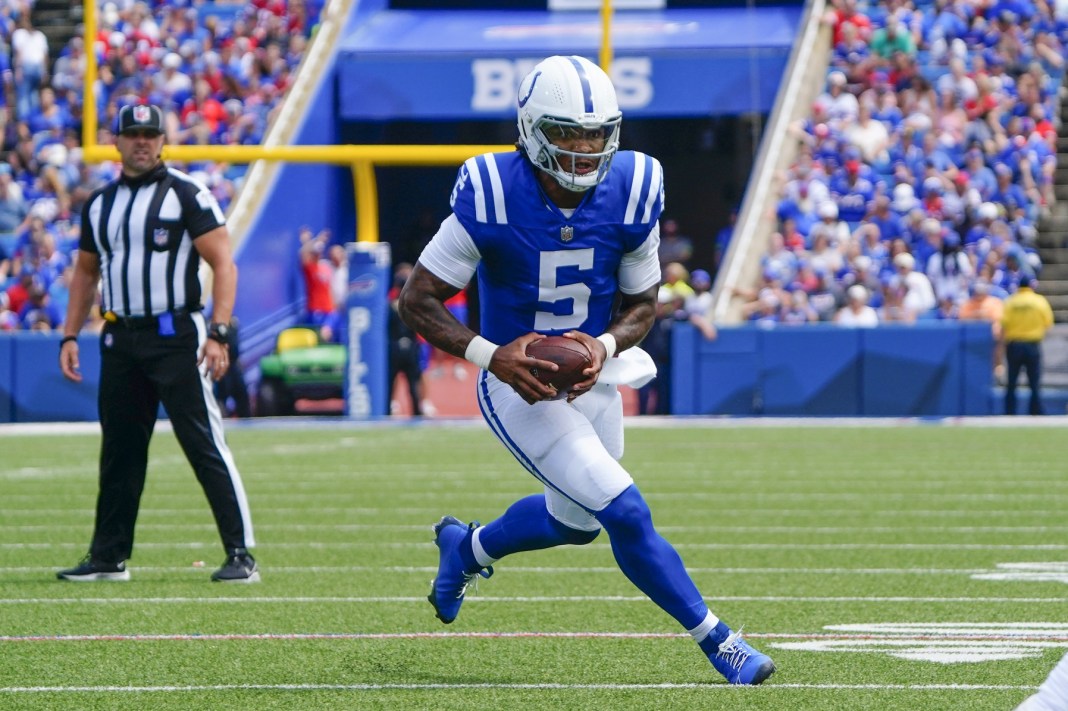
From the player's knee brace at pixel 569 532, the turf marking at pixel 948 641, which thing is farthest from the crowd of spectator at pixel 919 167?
the player's knee brace at pixel 569 532

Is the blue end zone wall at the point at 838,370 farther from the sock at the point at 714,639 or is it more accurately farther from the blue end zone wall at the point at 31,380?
the sock at the point at 714,639

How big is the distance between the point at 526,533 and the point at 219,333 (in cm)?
193

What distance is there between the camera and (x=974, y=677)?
484cm

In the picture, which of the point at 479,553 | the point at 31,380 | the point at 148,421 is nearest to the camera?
→ the point at 479,553

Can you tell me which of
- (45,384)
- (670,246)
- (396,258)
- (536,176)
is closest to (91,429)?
(45,384)

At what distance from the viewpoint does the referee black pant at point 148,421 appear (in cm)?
684

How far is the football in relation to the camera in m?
4.79

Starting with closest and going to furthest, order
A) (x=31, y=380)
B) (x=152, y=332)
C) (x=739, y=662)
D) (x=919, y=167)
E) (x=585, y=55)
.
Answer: (x=739, y=662) → (x=152, y=332) → (x=31, y=380) → (x=919, y=167) → (x=585, y=55)

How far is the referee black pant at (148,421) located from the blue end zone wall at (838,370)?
36.9ft

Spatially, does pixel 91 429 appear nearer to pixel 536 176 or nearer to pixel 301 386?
pixel 301 386

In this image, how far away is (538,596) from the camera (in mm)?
6617

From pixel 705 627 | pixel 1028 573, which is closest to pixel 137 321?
pixel 705 627

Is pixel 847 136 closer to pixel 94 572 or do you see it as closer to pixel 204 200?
pixel 204 200

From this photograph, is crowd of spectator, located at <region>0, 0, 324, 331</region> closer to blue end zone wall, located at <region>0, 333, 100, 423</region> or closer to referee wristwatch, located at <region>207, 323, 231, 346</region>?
blue end zone wall, located at <region>0, 333, 100, 423</region>
